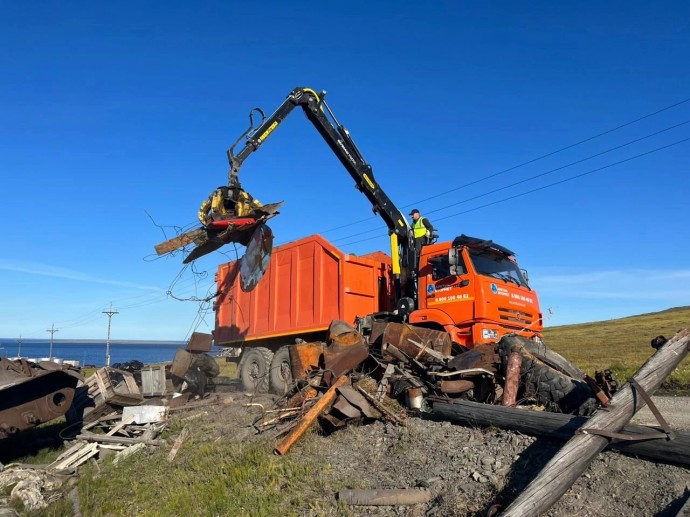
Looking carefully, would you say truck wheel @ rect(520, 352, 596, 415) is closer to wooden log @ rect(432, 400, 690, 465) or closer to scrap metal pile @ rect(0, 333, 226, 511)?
wooden log @ rect(432, 400, 690, 465)

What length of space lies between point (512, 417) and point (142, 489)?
4.63 meters

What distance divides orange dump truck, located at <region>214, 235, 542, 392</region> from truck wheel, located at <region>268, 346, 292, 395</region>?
0.07ft

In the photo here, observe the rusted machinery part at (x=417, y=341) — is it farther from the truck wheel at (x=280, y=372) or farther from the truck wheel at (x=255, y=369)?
the truck wheel at (x=255, y=369)

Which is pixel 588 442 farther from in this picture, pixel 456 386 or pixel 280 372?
pixel 280 372

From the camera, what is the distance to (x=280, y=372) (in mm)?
11602

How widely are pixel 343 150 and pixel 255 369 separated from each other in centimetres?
549

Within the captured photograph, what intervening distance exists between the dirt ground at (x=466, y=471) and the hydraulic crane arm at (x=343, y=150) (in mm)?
5437

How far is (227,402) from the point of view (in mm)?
10531

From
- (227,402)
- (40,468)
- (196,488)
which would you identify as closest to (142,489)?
(196,488)

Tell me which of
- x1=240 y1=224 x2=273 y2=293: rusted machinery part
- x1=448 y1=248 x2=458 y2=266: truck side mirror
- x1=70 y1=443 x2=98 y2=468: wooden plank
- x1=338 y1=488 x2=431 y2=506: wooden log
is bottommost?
x1=70 y1=443 x2=98 y2=468: wooden plank

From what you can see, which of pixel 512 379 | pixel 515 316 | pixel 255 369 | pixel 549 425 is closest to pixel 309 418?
pixel 512 379

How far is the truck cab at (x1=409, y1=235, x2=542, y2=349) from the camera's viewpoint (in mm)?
9250

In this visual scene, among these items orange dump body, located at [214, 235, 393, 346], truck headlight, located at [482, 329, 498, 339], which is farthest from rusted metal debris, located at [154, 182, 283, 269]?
truck headlight, located at [482, 329, 498, 339]

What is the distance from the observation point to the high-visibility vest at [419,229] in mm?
11477
